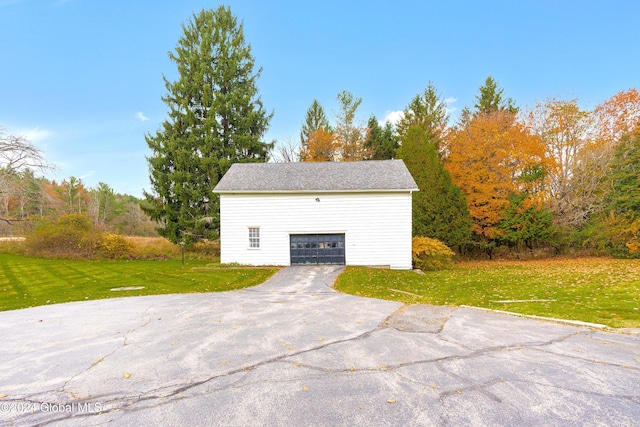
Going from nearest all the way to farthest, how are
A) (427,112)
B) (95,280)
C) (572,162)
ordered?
1. (95,280)
2. (572,162)
3. (427,112)

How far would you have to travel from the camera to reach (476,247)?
24.2 m

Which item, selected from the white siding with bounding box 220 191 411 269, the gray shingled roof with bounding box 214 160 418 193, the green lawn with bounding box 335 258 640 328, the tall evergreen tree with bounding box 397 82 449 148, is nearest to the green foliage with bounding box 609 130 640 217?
the green lawn with bounding box 335 258 640 328

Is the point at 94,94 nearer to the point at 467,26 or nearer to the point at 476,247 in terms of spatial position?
the point at 467,26

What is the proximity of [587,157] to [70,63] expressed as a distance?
34.4 m

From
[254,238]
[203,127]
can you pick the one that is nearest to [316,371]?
[254,238]

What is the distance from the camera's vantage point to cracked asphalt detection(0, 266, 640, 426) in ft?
9.55

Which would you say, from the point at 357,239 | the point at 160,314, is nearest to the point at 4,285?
the point at 160,314

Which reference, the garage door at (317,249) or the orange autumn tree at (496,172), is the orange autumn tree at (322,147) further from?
the garage door at (317,249)

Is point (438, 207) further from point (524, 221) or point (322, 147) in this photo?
point (322, 147)

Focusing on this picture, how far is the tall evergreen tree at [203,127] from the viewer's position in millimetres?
22219

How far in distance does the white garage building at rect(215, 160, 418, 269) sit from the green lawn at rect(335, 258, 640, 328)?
2138 mm

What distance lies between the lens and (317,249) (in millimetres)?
16438

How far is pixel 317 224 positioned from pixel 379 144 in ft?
60.6

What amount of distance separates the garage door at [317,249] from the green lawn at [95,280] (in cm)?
204
